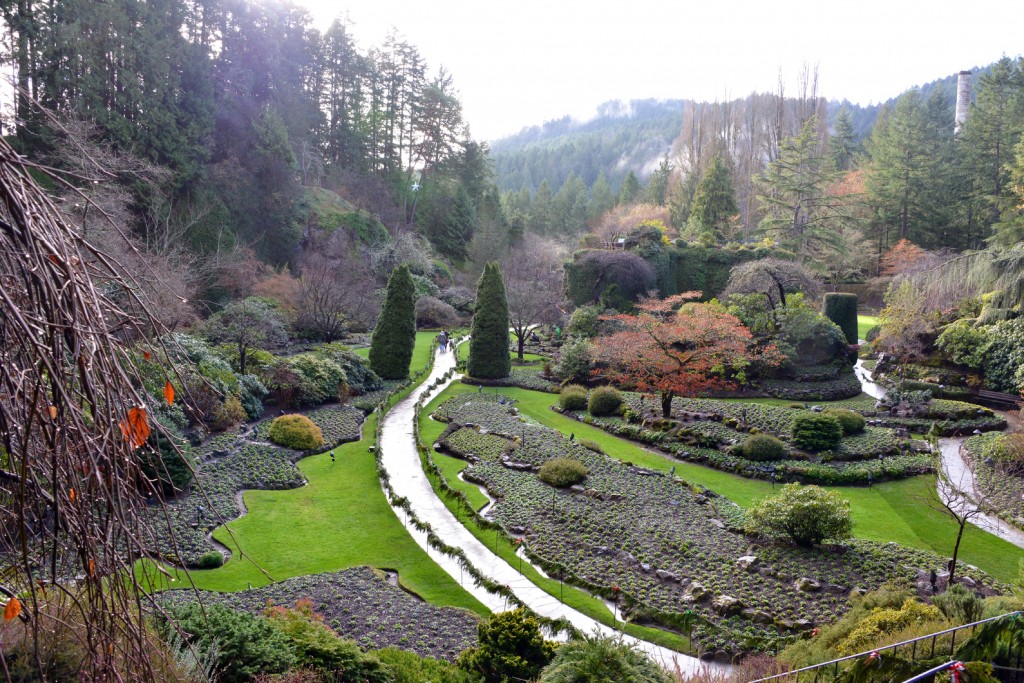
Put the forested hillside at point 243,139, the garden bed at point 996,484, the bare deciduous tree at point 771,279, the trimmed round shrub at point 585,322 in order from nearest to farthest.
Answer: the garden bed at point 996,484
the forested hillside at point 243,139
the bare deciduous tree at point 771,279
the trimmed round shrub at point 585,322

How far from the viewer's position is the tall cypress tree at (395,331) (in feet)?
88.8

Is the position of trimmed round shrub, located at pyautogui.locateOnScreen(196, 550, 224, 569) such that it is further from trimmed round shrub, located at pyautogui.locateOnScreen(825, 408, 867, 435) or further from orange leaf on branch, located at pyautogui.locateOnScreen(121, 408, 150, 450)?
trimmed round shrub, located at pyautogui.locateOnScreen(825, 408, 867, 435)

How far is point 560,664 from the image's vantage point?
6633 millimetres

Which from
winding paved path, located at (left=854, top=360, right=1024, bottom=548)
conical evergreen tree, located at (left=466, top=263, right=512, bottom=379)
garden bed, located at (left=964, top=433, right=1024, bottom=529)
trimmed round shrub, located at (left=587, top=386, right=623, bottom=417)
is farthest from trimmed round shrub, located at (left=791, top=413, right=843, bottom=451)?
conical evergreen tree, located at (left=466, top=263, right=512, bottom=379)

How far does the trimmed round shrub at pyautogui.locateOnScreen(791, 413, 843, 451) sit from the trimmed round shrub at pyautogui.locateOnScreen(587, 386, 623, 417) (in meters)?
6.30

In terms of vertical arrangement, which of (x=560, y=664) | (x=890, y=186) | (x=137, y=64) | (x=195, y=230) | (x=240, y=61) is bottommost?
(x=560, y=664)

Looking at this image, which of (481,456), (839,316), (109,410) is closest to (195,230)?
(481,456)

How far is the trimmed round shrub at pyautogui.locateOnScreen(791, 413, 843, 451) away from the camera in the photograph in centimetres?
1833

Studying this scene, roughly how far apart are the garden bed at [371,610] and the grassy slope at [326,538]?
0.52 m

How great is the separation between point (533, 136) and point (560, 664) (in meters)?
177

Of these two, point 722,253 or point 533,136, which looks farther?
point 533,136

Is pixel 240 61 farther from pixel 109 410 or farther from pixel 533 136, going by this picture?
pixel 533 136

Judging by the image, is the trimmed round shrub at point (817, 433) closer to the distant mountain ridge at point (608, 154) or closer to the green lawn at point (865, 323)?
the green lawn at point (865, 323)

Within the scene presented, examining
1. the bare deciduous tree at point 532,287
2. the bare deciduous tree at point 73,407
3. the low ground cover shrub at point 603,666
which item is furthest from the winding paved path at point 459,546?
the bare deciduous tree at point 532,287
